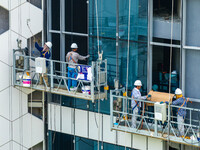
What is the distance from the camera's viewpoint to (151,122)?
71.8 ft

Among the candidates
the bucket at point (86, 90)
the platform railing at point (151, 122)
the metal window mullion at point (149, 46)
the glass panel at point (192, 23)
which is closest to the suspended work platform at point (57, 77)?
the bucket at point (86, 90)

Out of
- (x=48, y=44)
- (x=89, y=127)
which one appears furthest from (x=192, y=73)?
(x=48, y=44)

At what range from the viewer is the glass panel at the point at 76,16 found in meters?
23.8

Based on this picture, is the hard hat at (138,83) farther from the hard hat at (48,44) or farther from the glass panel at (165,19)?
the hard hat at (48,44)

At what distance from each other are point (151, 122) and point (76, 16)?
16.5 ft

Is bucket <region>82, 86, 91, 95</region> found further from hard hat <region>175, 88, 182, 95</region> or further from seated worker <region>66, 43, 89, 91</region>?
hard hat <region>175, 88, 182, 95</region>

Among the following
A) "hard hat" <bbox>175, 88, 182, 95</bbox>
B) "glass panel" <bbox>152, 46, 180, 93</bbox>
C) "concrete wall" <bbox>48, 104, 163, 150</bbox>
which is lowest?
"concrete wall" <bbox>48, 104, 163, 150</bbox>

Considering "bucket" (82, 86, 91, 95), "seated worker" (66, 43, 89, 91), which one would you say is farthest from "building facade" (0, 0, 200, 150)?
"bucket" (82, 86, 91, 95)

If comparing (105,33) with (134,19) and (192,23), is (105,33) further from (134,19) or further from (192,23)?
(192,23)

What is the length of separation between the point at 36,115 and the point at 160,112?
6.84 m

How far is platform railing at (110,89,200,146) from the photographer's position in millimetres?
20109

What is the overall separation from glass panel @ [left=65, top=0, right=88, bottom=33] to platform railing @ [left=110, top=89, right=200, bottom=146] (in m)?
3.03

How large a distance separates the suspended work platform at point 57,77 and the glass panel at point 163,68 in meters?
1.76

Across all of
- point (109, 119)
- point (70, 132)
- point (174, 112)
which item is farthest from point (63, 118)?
point (174, 112)
